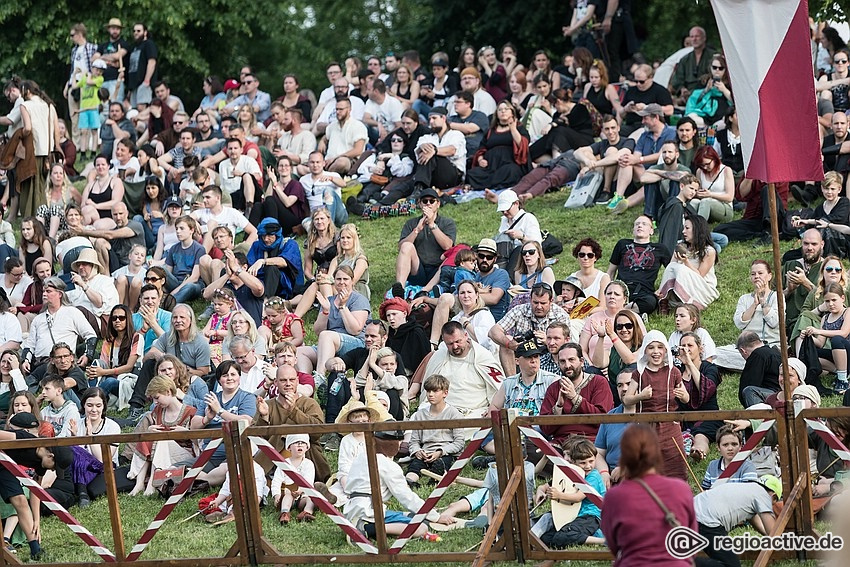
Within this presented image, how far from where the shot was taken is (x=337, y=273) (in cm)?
1437

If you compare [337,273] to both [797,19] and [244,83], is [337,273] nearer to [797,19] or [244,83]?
[797,19]

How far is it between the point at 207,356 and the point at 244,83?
10898 millimetres

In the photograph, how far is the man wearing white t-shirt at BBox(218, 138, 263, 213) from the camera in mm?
18703

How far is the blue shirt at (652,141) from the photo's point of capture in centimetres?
1741

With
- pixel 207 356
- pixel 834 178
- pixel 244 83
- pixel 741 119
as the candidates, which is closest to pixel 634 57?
pixel 244 83

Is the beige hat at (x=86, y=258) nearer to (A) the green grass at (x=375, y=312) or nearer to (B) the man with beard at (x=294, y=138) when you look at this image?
(A) the green grass at (x=375, y=312)

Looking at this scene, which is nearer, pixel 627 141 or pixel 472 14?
pixel 627 141

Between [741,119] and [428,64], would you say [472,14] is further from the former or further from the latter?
[741,119]

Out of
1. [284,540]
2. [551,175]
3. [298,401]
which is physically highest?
[551,175]

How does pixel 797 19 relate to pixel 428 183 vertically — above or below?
above

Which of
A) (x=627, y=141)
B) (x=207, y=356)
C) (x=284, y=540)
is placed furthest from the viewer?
(x=627, y=141)

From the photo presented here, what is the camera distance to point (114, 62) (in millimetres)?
24578

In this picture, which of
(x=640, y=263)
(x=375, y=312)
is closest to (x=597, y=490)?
(x=640, y=263)

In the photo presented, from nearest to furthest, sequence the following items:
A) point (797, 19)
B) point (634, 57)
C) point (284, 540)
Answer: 1. point (797, 19)
2. point (284, 540)
3. point (634, 57)
